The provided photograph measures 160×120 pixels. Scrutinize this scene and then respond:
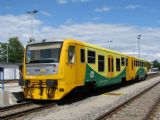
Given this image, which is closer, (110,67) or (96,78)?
(96,78)

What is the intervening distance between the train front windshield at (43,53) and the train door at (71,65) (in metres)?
0.58

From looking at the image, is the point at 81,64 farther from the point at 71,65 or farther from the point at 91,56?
the point at 91,56

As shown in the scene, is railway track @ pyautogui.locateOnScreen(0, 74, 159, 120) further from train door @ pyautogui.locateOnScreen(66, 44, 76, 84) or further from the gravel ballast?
train door @ pyautogui.locateOnScreen(66, 44, 76, 84)

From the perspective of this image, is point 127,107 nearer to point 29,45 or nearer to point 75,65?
point 75,65

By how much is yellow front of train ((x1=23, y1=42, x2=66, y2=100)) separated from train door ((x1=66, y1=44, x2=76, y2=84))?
43 cm

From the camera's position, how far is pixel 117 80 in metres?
25.4

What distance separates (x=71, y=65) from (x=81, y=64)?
1188mm

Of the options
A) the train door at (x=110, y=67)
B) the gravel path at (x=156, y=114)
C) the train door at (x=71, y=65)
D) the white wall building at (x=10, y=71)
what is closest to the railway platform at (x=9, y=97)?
the train door at (x=71, y=65)

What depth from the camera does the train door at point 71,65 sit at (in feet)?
51.6

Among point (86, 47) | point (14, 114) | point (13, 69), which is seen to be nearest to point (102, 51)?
point (86, 47)

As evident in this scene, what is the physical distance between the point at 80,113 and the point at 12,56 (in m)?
105

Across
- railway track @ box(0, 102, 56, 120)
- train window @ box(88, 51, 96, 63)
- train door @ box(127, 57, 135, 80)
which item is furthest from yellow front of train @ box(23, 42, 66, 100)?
train door @ box(127, 57, 135, 80)

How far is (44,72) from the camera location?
15.8 meters

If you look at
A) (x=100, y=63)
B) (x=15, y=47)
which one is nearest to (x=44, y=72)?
(x=100, y=63)
